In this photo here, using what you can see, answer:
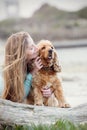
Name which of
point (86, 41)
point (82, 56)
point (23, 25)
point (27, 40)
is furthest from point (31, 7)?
point (27, 40)

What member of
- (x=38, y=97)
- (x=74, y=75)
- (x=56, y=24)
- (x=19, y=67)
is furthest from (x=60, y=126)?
(x=56, y=24)

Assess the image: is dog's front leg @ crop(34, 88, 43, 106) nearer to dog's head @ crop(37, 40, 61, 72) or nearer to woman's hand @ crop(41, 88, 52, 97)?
woman's hand @ crop(41, 88, 52, 97)

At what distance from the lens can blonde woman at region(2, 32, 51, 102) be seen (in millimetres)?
6227

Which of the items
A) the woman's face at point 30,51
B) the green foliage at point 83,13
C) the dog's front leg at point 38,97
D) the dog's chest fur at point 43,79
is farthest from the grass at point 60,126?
the green foliage at point 83,13

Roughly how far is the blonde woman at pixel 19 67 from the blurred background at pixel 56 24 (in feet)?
33.9

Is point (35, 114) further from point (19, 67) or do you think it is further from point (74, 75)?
point (74, 75)

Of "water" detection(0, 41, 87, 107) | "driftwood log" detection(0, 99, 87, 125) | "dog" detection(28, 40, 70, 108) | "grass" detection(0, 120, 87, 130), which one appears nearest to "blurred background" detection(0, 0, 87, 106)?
"water" detection(0, 41, 87, 107)

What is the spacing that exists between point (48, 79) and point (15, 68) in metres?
0.36

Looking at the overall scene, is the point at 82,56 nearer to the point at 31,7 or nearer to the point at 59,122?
the point at 59,122

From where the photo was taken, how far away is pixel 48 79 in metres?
6.30

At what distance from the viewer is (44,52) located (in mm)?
6270

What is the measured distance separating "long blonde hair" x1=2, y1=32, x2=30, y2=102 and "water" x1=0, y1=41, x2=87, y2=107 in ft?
0.82

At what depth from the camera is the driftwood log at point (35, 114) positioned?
18.5 feet

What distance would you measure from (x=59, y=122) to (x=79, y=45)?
69.2ft
